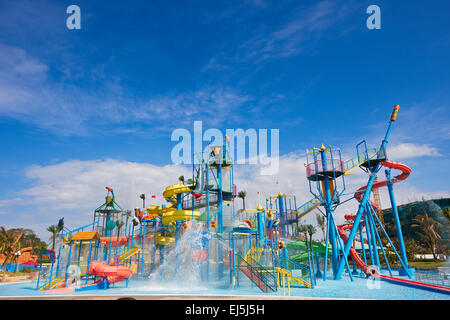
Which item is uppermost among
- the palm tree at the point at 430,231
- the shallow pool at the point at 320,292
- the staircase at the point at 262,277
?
the palm tree at the point at 430,231

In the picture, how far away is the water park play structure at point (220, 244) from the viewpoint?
721 inches

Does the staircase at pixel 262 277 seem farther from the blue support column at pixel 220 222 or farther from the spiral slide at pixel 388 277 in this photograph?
the spiral slide at pixel 388 277

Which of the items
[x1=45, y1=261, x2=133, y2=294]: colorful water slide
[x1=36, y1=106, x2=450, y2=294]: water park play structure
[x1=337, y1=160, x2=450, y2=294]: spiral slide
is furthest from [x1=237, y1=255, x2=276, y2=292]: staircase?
[x1=45, y1=261, x2=133, y2=294]: colorful water slide

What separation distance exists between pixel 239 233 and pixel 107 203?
1621cm

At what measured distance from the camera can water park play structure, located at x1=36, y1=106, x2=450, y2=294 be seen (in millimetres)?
18312

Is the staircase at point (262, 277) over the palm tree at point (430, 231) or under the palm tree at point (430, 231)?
under

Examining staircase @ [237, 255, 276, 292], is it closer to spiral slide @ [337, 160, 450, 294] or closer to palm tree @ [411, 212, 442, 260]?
spiral slide @ [337, 160, 450, 294]

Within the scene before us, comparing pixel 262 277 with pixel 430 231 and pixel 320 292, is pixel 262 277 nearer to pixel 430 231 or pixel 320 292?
pixel 320 292

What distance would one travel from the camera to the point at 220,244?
2141cm

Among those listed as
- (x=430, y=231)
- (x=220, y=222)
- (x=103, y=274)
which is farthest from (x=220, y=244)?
(x=430, y=231)

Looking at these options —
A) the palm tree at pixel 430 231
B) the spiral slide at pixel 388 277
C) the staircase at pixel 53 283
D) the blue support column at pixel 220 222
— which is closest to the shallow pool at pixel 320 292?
the spiral slide at pixel 388 277

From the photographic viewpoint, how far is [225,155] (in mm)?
25438

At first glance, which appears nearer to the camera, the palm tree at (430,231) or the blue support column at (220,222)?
the blue support column at (220,222)

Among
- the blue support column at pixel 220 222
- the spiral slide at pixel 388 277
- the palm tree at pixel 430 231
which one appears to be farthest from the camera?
the palm tree at pixel 430 231
